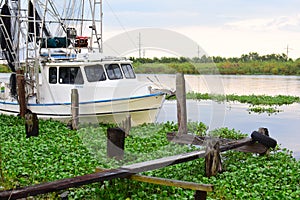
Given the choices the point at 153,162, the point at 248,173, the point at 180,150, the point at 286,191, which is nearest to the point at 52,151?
the point at 180,150

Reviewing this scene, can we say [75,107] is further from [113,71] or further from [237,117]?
[237,117]

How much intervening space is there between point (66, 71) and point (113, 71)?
1.60 m

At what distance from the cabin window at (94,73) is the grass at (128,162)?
2399 millimetres

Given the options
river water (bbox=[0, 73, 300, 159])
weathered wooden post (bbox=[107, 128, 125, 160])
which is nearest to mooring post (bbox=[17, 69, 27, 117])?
river water (bbox=[0, 73, 300, 159])

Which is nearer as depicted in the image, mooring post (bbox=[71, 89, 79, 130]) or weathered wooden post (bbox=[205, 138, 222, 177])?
weathered wooden post (bbox=[205, 138, 222, 177])

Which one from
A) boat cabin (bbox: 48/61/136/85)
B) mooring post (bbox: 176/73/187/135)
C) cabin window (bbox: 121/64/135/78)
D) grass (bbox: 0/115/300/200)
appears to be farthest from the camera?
cabin window (bbox: 121/64/135/78)

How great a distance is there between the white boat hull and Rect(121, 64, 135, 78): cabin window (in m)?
1.15

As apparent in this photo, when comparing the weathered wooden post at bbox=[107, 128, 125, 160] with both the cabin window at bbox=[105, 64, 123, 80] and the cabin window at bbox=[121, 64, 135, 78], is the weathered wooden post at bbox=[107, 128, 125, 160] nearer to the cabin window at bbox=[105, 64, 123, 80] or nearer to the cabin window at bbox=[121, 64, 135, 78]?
the cabin window at bbox=[105, 64, 123, 80]

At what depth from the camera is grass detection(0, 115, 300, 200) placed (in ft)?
23.8

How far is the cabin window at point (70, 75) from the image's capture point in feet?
49.0

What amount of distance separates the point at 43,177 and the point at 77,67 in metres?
7.10

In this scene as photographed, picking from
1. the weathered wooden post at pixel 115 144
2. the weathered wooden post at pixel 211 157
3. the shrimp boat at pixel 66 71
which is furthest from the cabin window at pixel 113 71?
the weathered wooden post at pixel 211 157

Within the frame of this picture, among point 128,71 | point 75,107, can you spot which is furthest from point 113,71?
point 75,107

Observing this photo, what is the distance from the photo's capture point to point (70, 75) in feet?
49.9
